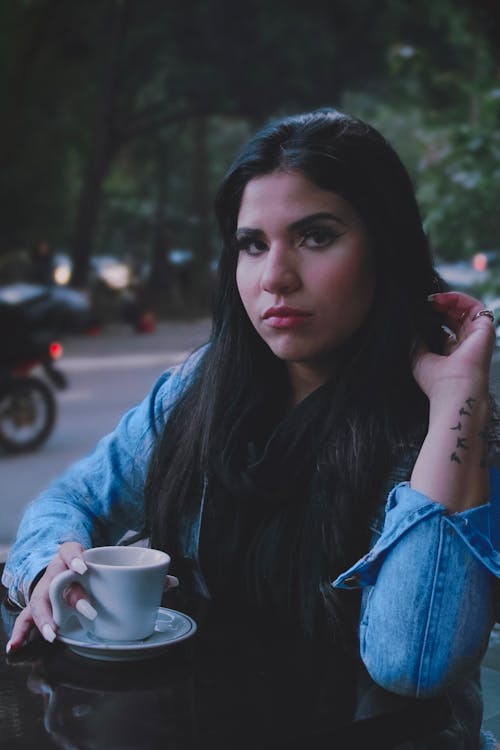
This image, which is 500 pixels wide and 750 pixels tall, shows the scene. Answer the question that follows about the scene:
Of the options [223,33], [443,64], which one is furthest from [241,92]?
[443,64]

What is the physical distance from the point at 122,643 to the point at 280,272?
548 mm

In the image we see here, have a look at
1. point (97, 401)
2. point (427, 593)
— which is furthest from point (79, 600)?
point (97, 401)

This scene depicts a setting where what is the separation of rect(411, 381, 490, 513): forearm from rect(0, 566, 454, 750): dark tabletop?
26cm

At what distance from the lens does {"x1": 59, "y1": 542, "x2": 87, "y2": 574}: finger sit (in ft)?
4.18

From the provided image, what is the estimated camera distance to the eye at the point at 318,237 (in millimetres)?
1512

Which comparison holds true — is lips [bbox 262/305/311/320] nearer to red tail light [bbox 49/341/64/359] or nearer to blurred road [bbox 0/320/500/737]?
blurred road [bbox 0/320/500/737]

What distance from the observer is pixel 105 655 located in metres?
1.30

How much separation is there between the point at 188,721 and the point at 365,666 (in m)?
0.27

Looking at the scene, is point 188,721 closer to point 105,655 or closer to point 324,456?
point 105,655

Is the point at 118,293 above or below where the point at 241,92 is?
below

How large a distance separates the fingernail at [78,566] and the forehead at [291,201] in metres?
0.56

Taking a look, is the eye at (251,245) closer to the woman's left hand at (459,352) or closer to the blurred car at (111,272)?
the woman's left hand at (459,352)

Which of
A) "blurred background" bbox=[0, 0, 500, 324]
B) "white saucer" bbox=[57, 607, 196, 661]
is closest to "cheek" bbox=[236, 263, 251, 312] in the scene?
"white saucer" bbox=[57, 607, 196, 661]

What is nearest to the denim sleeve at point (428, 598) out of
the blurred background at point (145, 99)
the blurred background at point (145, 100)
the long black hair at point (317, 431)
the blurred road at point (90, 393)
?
the long black hair at point (317, 431)
